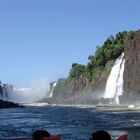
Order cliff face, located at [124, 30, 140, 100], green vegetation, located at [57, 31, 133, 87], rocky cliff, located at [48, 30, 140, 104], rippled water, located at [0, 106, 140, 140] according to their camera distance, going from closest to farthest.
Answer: rippled water, located at [0, 106, 140, 140] → cliff face, located at [124, 30, 140, 100] → rocky cliff, located at [48, 30, 140, 104] → green vegetation, located at [57, 31, 133, 87]

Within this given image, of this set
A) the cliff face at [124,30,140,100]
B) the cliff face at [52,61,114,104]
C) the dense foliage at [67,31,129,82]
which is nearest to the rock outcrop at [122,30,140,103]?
the cliff face at [124,30,140,100]

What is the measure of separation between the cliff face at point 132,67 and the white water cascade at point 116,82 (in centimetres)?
671

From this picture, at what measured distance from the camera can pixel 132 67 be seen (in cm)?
13012

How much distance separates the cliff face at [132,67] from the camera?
12662cm

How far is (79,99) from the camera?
175125 mm

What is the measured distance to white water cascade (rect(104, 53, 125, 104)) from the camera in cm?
13882

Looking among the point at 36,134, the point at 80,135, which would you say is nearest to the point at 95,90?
the point at 80,135

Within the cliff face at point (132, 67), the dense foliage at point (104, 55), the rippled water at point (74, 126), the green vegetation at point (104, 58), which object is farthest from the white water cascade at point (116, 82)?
the rippled water at point (74, 126)

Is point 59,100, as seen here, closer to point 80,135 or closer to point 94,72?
point 94,72

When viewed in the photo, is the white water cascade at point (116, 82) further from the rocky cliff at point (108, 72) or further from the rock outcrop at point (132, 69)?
the rock outcrop at point (132, 69)

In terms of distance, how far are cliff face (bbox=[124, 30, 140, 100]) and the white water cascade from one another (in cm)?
671

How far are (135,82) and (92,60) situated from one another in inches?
2375

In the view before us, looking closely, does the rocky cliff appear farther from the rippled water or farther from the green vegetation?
the rippled water

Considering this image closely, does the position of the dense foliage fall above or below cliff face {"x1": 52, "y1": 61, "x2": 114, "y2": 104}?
above
